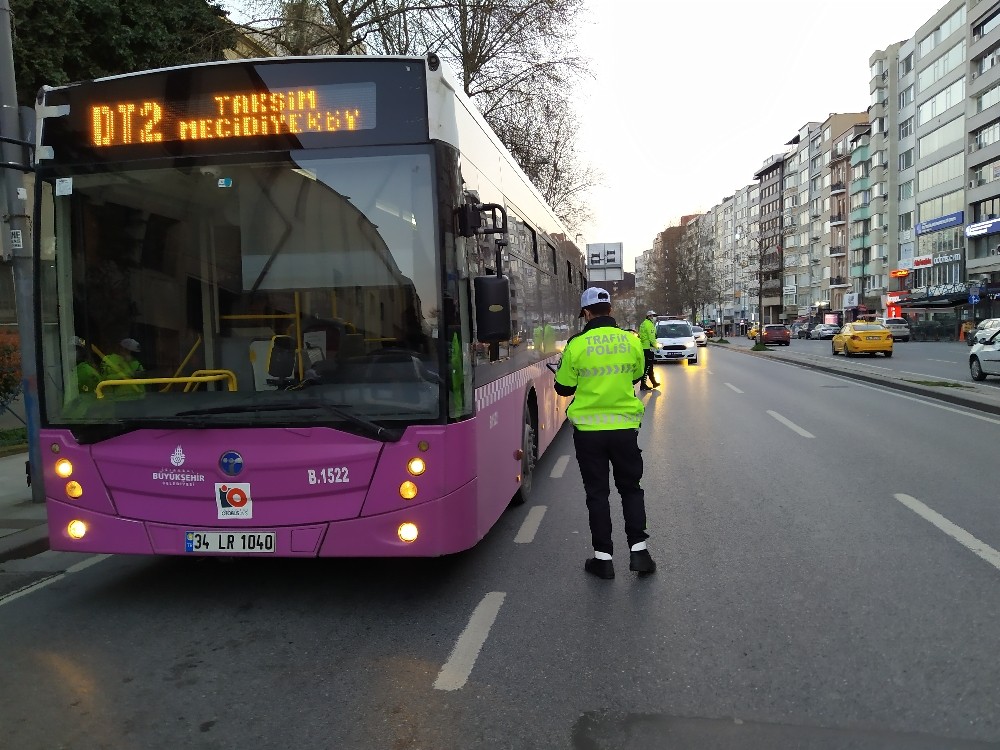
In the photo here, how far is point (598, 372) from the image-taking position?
5160 mm

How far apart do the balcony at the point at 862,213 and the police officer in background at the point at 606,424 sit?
84410 millimetres

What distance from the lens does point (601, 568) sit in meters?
5.14

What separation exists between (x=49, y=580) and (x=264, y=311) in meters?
2.51

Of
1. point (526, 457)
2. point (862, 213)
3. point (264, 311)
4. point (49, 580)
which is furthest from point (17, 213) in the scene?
point (862, 213)

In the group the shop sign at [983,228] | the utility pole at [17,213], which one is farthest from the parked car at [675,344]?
the shop sign at [983,228]

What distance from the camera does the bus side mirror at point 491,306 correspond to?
459cm

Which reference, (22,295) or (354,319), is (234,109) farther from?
(22,295)

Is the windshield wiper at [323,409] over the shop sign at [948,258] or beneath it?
beneath

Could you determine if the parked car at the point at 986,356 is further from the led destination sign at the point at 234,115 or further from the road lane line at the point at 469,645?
the led destination sign at the point at 234,115

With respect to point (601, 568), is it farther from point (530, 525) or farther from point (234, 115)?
point (234, 115)

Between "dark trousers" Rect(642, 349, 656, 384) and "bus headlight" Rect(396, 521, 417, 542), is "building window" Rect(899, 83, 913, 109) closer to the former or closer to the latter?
"dark trousers" Rect(642, 349, 656, 384)

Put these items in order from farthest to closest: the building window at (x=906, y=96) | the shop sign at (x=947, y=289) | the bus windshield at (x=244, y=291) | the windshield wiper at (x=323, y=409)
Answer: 1. the building window at (x=906, y=96)
2. the shop sign at (x=947, y=289)
3. the bus windshield at (x=244, y=291)
4. the windshield wiper at (x=323, y=409)

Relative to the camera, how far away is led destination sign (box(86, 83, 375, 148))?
4469mm

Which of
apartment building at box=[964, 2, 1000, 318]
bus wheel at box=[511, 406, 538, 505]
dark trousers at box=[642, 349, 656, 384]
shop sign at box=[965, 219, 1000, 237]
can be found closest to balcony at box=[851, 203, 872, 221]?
apartment building at box=[964, 2, 1000, 318]
